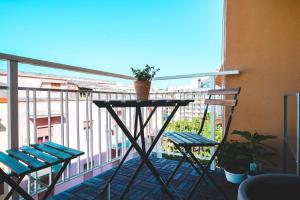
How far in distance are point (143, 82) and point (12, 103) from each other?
1068 mm

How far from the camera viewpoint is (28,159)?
1222mm

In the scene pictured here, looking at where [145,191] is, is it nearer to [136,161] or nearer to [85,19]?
[136,161]

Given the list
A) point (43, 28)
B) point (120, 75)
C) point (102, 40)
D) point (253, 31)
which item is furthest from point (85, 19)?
point (253, 31)

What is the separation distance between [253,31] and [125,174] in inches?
99.3

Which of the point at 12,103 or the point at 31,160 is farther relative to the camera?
the point at 12,103

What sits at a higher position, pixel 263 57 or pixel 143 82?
pixel 263 57

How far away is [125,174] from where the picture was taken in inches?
92.8

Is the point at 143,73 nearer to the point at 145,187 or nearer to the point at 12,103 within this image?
the point at 12,103

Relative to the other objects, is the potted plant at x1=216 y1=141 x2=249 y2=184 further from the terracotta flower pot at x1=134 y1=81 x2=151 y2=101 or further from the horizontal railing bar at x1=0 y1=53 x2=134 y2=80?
the horizontal railing bar at x1=0 y1=53 x2=134 y2=80

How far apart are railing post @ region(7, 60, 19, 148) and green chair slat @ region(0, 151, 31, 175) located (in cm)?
24

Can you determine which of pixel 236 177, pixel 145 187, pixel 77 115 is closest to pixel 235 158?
pixel 236 177

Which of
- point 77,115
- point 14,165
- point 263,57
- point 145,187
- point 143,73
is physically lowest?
point 145,187

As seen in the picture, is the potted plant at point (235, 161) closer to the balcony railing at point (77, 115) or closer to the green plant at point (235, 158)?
the green plant at point (235, 158)

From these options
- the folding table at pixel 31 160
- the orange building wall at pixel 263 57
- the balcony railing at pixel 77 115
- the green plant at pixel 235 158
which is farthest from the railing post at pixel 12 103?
the orange building wall at pixel 263 57
